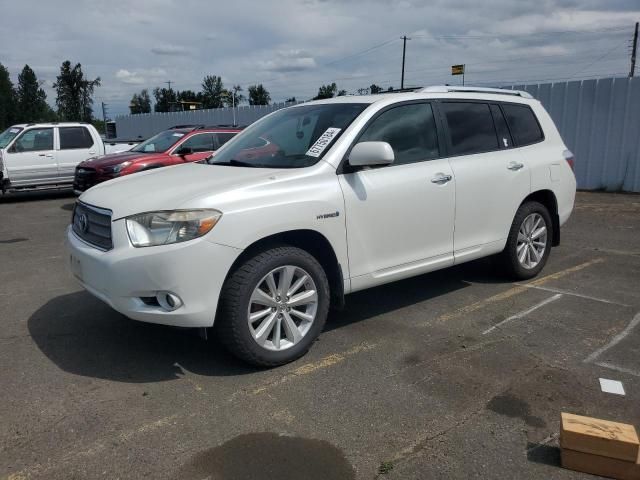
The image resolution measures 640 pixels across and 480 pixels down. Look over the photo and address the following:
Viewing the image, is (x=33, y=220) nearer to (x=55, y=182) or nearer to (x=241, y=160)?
(x=55, y=182)

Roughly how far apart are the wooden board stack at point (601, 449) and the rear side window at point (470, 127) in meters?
2.72

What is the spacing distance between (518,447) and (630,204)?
9689mm

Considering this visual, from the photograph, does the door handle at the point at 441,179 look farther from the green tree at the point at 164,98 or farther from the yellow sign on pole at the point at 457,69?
the green tree at the point at 164,98

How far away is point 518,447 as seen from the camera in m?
2.89

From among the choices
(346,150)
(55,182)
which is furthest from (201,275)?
(55,182)

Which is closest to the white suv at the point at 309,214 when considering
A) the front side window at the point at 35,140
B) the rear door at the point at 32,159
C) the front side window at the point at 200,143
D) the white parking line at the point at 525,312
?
the white parking line at the point at 525,312

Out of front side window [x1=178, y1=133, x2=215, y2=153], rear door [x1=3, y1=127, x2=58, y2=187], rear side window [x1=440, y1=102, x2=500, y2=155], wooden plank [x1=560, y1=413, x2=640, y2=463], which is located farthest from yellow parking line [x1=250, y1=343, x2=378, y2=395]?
rear door [x1=3, y1=127, x2=58, y2=187]

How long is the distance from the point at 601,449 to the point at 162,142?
1064 cm

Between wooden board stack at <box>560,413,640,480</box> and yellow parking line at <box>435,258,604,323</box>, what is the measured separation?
6.64 feet

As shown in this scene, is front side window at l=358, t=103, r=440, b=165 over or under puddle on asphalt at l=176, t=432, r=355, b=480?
over

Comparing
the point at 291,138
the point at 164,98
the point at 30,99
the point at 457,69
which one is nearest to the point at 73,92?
the point at 30,99

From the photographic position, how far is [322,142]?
4207 mm

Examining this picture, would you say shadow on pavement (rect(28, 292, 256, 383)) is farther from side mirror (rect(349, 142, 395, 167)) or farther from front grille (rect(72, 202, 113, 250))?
side mirror (rect(349, 142, 395, 167))

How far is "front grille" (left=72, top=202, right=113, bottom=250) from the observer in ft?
12.0
